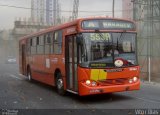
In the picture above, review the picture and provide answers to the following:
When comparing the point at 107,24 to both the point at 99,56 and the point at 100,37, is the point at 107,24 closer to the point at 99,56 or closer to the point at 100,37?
the point at 100,37

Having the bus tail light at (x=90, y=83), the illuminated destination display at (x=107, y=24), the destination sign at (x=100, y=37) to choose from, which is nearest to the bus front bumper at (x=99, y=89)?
the bus tail light at (x=90, y=83)

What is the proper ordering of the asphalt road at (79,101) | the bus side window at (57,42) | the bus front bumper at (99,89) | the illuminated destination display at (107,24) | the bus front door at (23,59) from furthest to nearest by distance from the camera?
→ the bus front door at (23,59) → the bus side window at (57,42) → the illuminated destination display at (107,24) → the bus front bumper at (99,89) → the asphalt road at (79,101)

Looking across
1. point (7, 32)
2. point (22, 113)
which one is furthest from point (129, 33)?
point (7, 32)

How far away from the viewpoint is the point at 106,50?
39.4ft

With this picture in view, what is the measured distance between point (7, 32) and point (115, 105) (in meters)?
90.9

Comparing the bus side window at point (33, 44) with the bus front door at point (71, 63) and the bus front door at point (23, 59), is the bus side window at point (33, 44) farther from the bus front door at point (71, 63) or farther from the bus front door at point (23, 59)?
the bus front door at point (71, 63)

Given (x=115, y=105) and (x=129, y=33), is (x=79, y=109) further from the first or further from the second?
(x=129, y=33)

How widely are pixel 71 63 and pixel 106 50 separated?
1.59m

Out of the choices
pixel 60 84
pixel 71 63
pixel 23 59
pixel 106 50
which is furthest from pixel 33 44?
pixel 106 50

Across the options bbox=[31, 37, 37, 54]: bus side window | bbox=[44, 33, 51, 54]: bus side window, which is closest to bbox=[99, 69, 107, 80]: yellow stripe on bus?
bbox=[44, 33, 51, 54]: bus side window

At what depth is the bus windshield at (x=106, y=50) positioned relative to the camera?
38.7 ft

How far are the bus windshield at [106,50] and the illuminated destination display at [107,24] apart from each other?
0.27 m

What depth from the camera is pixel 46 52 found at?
16.5 m

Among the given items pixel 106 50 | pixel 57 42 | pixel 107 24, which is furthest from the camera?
pixel 57 42
